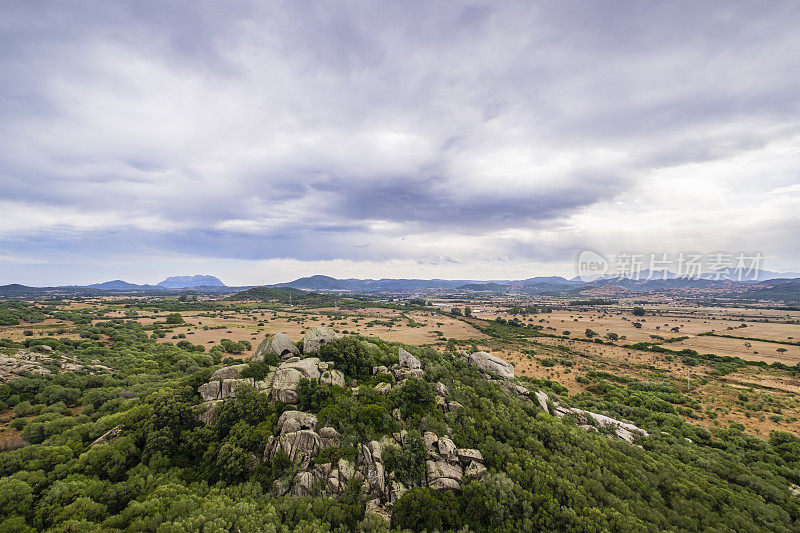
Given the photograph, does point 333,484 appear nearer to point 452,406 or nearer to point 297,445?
point 297,445

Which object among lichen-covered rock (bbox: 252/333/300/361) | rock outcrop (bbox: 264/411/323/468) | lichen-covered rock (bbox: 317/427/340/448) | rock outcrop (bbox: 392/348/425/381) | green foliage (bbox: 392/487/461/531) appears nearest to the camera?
green foliage (bbox: 392/487/461/531)

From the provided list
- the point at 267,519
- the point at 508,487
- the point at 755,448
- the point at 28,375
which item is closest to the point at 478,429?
the point at 508,487

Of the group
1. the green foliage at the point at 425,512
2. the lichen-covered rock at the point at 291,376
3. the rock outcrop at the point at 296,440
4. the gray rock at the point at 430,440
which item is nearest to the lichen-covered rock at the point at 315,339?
the lichen-covered rock at the point at 291,376

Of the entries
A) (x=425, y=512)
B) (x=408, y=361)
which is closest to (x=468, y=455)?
(x=425, y=512)

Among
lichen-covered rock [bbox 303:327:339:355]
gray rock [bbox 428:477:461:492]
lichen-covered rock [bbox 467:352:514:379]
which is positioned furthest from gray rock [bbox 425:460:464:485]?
lichen-covered rock [bbox 303:327:339:355]

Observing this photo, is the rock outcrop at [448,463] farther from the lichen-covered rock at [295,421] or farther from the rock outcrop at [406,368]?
the lichen-covered rock at [295,421]

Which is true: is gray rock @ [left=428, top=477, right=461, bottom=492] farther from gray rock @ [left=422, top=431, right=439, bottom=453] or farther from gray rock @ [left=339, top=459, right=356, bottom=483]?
gray rock @ [left=339, top=459, right=356, bottom=483]
